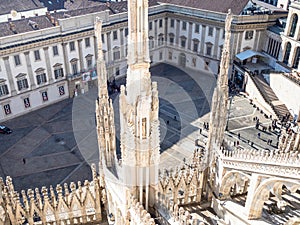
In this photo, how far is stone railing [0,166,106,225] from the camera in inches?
764

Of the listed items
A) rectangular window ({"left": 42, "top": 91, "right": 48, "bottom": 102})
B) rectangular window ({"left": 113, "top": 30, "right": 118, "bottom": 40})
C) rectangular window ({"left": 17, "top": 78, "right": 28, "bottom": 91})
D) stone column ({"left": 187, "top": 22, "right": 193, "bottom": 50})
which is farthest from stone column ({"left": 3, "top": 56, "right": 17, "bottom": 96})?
stone column ({"left": 187, "top": 22, "right": 193, "bottom": 50})

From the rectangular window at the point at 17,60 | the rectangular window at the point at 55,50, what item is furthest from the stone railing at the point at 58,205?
→ the rectangular window at the point at 55,50

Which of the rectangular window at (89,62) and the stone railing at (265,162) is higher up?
the stone railing at (265,162)

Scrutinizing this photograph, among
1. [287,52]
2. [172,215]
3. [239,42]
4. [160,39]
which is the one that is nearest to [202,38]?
[239,42]

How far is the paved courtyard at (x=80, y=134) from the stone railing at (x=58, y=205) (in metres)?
14.1

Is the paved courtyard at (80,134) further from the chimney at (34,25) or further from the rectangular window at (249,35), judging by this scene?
the chimney at (34,25)

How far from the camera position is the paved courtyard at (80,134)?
1443 inches

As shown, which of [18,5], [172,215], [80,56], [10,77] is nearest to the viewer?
[172,215]

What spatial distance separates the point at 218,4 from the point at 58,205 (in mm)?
50386

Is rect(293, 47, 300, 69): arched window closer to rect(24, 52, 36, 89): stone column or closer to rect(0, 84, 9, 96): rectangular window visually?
rect(24, 52, 36, 89): stone column

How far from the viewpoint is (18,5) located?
61219mm

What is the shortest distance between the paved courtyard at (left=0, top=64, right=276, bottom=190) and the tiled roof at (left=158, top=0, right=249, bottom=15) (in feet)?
46.0

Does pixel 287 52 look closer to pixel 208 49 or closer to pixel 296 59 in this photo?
pixel 296 59

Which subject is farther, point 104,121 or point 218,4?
point 218,4
